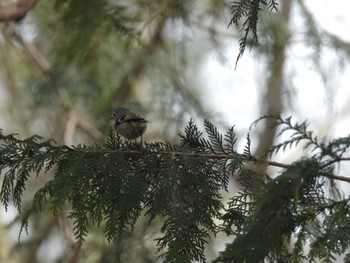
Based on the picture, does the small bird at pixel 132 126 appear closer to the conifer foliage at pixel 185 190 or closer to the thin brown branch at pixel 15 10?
the conifer foliage at pixel 185 190

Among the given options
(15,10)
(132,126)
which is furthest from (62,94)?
(132,126)

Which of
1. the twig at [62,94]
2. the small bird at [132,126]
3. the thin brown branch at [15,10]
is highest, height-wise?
the twig at [62,94]

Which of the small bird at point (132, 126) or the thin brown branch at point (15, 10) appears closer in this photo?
the small bird at point (132, 126)

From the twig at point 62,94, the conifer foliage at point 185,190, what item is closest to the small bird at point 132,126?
the conifer foliage at point 185,190

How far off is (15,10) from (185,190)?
4.82 feet

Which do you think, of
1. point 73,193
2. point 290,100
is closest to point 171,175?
point 73,193

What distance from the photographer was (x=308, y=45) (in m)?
4.57

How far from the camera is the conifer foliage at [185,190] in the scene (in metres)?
1.46

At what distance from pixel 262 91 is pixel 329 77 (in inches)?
51.3

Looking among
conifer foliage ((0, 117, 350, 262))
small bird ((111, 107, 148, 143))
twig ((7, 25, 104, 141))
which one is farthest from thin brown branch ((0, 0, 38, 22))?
twig ((7, 25, 104, 141))

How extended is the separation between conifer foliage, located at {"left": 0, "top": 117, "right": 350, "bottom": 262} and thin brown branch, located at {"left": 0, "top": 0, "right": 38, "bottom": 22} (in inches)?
42.7

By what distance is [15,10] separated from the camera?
2.76 meters

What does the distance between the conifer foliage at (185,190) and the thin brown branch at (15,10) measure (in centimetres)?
108

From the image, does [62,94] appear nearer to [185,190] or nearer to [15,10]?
[15,10]
